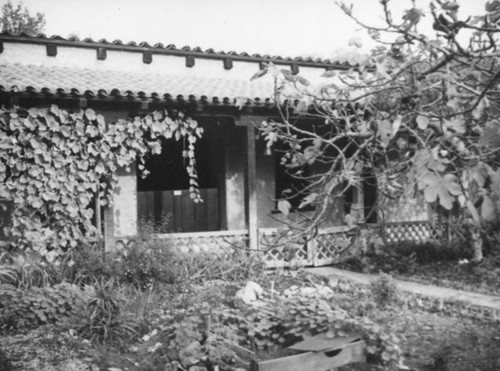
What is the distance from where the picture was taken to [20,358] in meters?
4.45

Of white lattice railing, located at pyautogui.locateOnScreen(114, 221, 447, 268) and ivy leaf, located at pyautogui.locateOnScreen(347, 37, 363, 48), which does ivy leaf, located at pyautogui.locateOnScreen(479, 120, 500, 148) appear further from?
white lattice railing, located at pyautogui.locateOnScreen(114, 221, 447, 268)

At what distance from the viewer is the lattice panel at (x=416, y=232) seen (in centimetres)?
1082

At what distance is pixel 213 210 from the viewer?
417 inches

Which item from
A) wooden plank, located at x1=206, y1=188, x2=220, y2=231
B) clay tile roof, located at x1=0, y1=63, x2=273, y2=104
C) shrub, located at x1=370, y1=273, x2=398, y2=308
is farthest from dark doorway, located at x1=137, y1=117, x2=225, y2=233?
shrub, located at x1=370, y1=273, x2=398, y2=308

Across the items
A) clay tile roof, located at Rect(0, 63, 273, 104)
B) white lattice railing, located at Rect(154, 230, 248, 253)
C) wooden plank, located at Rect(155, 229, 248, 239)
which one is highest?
clay tile roof, located at Rect(0, 63, 273, 104)

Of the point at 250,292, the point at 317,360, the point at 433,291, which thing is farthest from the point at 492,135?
the point at 433,291

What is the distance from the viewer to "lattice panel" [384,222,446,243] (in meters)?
10.8

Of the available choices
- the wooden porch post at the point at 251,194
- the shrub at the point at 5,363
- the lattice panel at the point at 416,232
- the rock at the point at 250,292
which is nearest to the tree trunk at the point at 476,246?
the lattice panel at the point at 416,232

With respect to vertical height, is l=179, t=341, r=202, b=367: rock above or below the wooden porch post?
below

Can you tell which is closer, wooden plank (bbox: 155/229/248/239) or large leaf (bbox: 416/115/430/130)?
large leaf (bbox: 416/115/430/130)

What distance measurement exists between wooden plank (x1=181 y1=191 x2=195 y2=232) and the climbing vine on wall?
222 cm

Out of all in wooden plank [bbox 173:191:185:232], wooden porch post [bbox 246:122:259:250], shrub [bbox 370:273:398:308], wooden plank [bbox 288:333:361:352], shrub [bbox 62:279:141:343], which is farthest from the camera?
wooden plank [bbox 173:191:185:232]

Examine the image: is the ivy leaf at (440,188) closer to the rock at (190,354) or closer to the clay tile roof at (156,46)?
the rock at (190,354)

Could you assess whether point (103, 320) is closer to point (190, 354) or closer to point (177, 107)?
point (190, 354)
